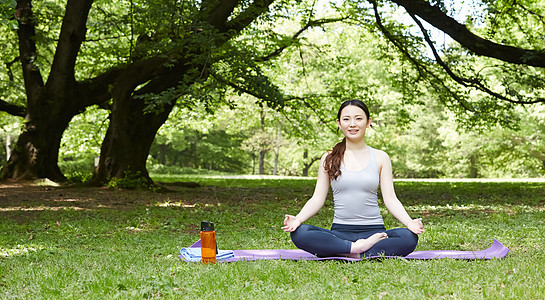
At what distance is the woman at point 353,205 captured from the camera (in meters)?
5.04

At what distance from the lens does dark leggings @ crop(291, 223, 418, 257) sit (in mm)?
5016

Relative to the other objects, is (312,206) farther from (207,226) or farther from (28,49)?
→ (28,49)

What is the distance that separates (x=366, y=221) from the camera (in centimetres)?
521

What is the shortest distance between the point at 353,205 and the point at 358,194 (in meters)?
0.12

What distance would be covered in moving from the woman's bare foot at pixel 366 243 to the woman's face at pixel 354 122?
3.17ft

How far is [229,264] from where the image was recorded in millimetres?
4855

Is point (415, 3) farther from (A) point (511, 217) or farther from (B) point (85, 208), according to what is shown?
(B) point (85, 208)

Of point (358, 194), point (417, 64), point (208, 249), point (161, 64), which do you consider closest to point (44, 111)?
point (161, 64)

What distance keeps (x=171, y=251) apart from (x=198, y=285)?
6.86ft

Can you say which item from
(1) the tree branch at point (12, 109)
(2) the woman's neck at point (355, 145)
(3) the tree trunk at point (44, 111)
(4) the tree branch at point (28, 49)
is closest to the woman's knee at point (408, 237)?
(2) the woman's neck at point (355, 145)

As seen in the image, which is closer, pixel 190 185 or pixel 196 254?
pixel 196 254

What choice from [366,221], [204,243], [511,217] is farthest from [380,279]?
[511,217]

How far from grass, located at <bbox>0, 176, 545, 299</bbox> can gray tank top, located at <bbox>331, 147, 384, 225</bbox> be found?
546 millimetres

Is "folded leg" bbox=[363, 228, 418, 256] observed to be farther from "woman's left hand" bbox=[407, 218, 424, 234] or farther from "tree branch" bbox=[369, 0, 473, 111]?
"tree branch" bbox=[369, 0, 473, 111]
